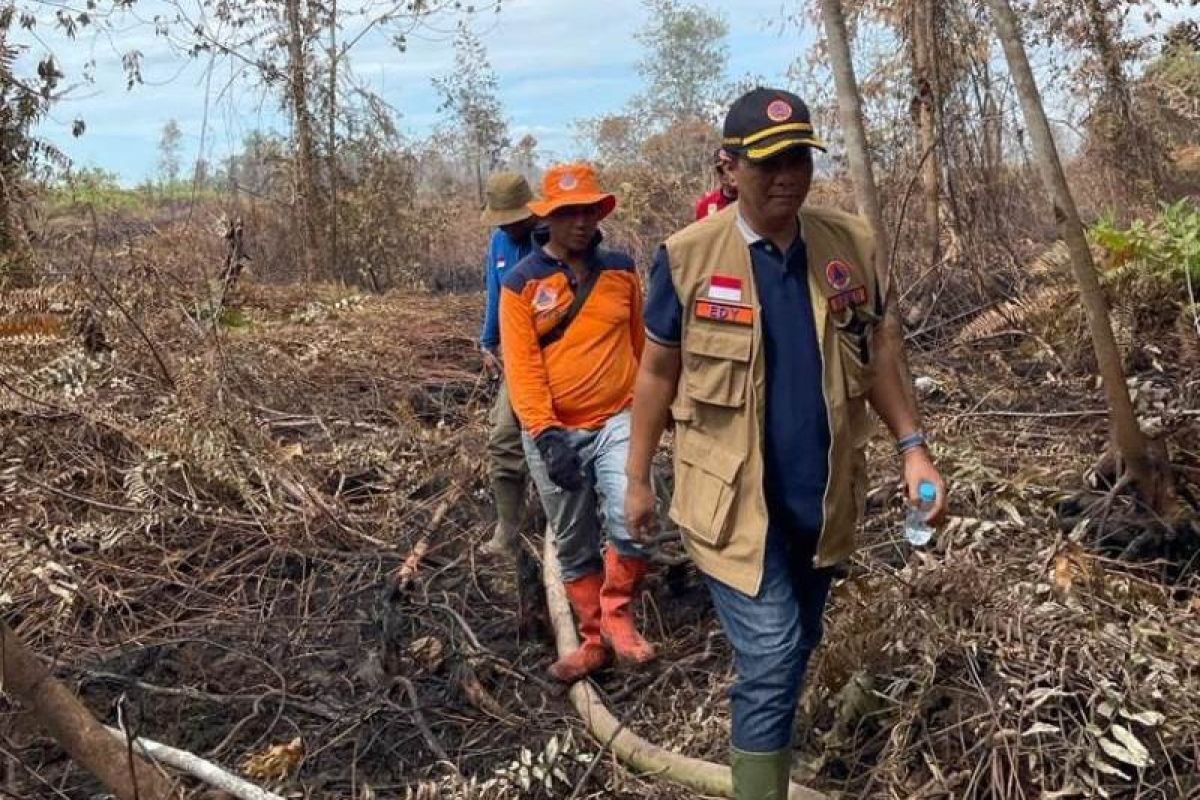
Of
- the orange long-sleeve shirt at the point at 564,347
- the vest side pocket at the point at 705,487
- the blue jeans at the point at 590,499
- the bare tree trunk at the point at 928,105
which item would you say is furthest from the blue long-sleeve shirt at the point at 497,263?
the bare tree trunk at the point at 928,105

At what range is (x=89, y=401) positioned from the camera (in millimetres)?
6801

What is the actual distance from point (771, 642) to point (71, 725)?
163 cm

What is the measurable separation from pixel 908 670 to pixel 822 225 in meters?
1.41

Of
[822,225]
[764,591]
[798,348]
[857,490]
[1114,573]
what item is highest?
[822,225]

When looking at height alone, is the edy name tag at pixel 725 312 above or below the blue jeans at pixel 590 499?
above

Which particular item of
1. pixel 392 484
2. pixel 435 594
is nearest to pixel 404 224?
pixel 392 484

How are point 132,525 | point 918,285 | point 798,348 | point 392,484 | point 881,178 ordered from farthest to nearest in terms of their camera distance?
point 881,178 < point 918,285 < point 392,484 < point 132,525 < point 798,348

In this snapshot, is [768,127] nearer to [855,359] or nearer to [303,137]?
[855,359]

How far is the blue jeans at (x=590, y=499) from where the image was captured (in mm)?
4102

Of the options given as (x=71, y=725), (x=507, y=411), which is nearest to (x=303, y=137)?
(x=507, y=411)

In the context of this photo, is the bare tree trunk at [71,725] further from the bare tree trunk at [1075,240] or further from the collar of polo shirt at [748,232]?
the bare tree trunk at [1075,240]

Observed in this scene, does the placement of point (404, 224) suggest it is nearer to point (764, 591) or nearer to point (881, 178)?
point (881, 178)

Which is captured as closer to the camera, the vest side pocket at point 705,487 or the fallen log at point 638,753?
the vest side pocket at point 705,487

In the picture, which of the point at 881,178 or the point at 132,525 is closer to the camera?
the point at 132,525
